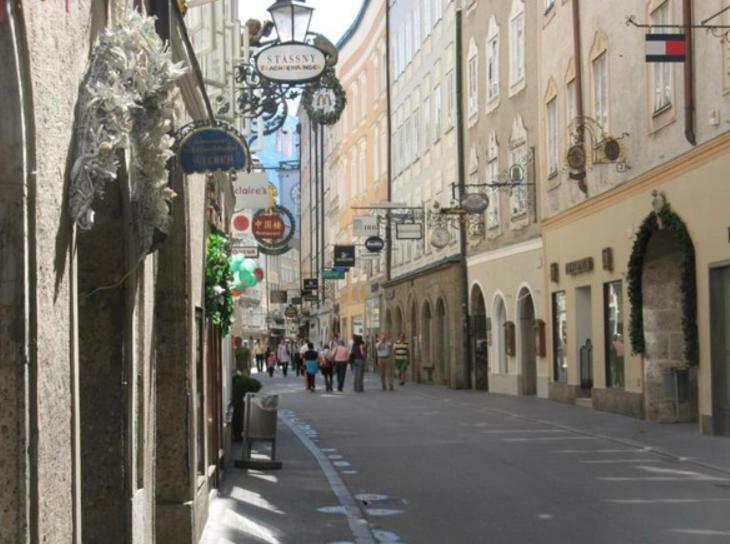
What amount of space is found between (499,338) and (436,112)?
38.5ft

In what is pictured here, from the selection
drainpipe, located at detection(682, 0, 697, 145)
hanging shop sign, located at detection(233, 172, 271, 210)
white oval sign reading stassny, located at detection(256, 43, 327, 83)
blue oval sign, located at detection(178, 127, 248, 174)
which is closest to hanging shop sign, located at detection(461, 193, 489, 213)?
hanging shop sign, located at detection(233, 172, 271, 210)

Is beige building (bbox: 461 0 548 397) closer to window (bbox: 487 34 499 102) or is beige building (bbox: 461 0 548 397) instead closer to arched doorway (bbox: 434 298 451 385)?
window (bbox: 487 34 499 102)

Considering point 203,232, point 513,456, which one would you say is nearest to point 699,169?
point 513,456

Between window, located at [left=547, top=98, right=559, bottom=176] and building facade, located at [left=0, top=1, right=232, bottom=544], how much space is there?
18.5 meters

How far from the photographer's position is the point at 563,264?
28.6m

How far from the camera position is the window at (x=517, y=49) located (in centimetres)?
3269

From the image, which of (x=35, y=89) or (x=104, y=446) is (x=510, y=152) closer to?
(x=104, y=446)

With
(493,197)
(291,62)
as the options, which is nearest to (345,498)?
(291,62)

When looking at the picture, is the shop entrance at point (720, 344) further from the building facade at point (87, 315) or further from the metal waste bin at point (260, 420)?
the building facade at point (87, 315)

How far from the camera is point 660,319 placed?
2247cm

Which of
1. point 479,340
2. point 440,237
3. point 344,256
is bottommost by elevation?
point 479,340

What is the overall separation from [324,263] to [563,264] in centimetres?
5323

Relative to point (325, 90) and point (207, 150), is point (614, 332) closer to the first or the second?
point (325, 90)

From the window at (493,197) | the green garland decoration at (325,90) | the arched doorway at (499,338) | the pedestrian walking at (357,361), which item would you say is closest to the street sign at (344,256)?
the pedestrian walking at (357,361)
